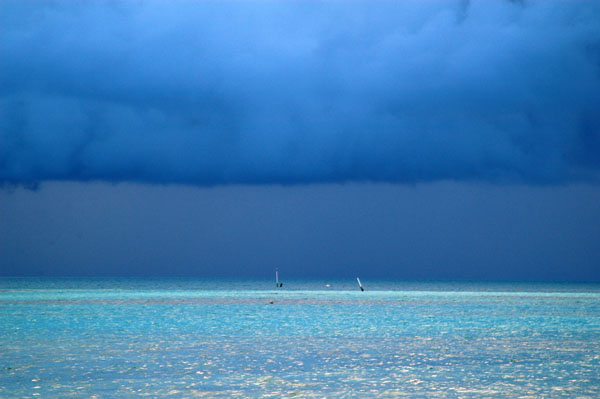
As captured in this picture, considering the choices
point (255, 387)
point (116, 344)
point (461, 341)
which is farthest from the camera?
point (461, 341)

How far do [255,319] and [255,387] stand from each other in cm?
3165

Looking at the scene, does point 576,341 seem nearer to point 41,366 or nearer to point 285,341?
point 285,341

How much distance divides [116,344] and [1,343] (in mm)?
5916

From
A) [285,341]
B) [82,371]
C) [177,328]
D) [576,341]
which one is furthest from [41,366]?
[576,341]

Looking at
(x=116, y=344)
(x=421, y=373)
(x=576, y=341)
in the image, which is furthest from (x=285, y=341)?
(x=576, y=341)

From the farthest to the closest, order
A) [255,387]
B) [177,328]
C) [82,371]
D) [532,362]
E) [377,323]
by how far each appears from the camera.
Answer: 1. [377,323]
2. [177,328]
3. [532,362]
4. [82,371]
5. [255,387]

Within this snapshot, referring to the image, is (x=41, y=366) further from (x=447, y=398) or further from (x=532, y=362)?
(x=532, y=362)

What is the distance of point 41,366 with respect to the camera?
87.9 feet

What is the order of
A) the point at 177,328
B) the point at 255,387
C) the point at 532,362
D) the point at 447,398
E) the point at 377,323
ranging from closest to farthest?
the point at 447,398 < the point at 255,387 < the point at 532,362 < the point at 177,328 < the point at 377,323

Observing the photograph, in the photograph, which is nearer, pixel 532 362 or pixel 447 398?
pixel 447 398

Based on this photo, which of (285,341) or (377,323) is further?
(377,323)

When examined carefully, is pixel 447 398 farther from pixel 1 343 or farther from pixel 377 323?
pixel 377 323

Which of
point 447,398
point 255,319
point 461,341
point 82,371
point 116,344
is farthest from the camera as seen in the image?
point 255,319

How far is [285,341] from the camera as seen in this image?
3672 cm
